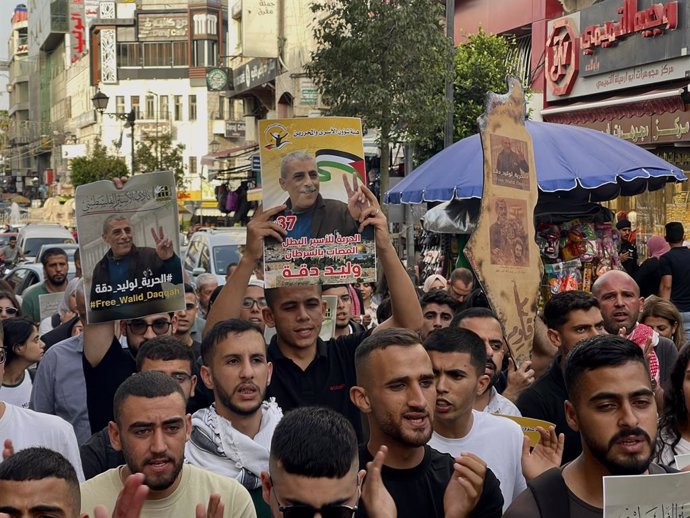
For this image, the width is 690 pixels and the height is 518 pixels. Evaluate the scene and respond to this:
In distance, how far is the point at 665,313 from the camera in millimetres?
7582

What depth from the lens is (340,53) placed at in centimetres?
1850

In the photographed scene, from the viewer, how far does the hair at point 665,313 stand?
24.9ft

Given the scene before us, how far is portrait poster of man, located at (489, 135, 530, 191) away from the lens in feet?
21.2

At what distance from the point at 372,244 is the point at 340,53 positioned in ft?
43.6

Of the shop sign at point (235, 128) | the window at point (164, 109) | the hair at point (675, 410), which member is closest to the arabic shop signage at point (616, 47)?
the hair at point (675, 410)

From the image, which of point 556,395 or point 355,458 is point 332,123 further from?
point 355,458

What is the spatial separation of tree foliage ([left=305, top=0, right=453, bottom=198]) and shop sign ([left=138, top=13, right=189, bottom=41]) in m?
78.6

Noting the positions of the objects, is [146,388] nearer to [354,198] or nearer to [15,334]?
[354,198]

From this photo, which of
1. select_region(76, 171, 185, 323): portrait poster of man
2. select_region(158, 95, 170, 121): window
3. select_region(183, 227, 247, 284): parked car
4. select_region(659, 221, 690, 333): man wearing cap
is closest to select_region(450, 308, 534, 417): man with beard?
select_region(76, 171, 185, 323): portrait poster of man

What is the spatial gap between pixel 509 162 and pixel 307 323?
185 cm

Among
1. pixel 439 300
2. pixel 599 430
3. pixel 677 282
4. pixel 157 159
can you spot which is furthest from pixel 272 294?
pixel 157 159

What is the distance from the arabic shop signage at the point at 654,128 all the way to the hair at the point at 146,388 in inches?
650

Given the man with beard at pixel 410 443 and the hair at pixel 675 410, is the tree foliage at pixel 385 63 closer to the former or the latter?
the hair at pixel 675 410

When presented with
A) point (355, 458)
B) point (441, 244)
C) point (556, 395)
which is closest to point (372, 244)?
point (556, 395)
